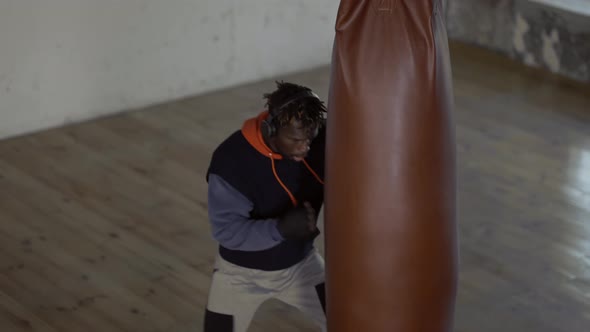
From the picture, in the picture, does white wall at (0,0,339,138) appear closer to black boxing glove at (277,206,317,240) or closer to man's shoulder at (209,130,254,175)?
man's shoulder at (209,130,254,175)

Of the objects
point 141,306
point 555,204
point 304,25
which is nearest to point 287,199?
point 141,306

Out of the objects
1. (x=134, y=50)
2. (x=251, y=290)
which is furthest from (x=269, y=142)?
(x=134, y=50)

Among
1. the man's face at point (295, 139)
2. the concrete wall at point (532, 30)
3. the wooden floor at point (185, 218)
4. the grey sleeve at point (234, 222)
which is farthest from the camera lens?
the concrete wall at point (532, 30)

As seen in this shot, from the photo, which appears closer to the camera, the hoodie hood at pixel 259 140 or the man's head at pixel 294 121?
the man's head at pixel 294 121

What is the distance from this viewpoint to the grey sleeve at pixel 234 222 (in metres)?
2.24

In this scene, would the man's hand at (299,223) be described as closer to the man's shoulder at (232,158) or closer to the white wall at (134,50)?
the man's shoulder at (232,158)

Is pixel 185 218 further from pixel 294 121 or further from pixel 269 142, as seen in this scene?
pixel 294 121

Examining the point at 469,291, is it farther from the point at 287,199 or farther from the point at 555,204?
the point at 287,199

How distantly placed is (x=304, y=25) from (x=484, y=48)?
1263 millimetres

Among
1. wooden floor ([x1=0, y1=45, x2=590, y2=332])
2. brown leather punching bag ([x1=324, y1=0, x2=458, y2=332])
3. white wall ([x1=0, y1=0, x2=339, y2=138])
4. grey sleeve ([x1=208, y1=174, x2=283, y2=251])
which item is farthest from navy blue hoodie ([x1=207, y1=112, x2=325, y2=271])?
white wall ([x1=0, y1=0, x2=339, y2=138])

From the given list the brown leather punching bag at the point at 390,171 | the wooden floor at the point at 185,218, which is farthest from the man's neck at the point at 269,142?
the wooden floor at the point at 185,218

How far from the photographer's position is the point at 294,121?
7.02 feet

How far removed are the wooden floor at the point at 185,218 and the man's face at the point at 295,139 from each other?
112cm

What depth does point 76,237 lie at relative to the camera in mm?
3672
